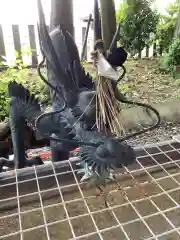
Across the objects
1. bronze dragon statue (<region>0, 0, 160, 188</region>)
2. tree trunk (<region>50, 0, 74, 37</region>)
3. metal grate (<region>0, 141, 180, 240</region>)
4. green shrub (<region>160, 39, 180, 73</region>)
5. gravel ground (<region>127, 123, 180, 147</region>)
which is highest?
tree trunk (<region>50, 0, 74, 37</region>)

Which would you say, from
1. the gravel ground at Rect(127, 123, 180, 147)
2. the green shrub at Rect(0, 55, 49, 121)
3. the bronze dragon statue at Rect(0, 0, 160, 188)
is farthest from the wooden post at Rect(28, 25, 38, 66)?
the bronze dragon statue at Rect(0, 0, 160, 188)

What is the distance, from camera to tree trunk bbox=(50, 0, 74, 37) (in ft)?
4.27

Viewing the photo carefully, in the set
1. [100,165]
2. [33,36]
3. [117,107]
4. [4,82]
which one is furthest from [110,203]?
[33,36]

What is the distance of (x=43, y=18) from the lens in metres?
0.55

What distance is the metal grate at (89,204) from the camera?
22.5 inches

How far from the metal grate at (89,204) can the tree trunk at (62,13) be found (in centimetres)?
77

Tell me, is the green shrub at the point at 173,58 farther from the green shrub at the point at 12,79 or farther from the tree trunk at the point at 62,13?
the tree trunk at the point at 62,13

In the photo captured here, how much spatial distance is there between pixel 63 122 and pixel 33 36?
93.7 inches

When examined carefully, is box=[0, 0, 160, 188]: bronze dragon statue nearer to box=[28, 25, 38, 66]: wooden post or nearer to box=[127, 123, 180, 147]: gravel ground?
box=[127, 123, 180, 147]: gravel ground

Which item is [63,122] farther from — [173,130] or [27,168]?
[173,130]

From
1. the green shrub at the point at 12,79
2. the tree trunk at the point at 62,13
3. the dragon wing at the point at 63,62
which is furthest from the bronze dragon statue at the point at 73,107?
the tree trunk at the point at 62,13

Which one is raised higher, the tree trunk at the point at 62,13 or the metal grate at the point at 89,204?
the tree trunk at the point at 62,13

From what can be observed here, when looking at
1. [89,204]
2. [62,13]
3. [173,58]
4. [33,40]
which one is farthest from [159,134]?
[33,40]

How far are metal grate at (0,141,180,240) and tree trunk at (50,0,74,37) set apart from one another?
0.77 meters
